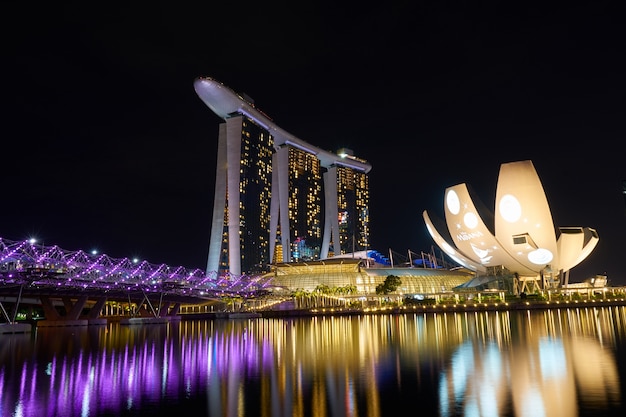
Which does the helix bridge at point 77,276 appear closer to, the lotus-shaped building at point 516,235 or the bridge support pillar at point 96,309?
the bridge support pillar at point 96,309

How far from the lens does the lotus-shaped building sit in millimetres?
50875

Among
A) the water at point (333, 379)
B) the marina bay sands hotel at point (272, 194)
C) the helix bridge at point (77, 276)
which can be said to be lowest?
the water at point (333, 379)

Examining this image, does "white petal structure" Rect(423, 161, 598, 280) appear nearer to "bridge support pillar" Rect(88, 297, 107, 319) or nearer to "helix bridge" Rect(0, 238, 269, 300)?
"helix bridge" Rect(0, 238, 269, 300)

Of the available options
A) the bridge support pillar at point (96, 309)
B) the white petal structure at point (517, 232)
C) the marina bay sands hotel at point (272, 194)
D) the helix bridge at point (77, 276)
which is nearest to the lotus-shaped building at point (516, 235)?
the white petal structure at point (517, 232)

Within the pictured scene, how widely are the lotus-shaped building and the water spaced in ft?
111

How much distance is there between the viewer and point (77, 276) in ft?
127

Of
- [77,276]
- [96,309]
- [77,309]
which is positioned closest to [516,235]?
[96,309]

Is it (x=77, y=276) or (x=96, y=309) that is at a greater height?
(x=77, y=276)

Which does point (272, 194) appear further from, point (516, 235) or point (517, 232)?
point (517, 232)

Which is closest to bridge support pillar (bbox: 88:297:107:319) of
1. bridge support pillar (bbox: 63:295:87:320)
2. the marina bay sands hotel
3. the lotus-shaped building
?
bridge support pillar (bbox: 63:295:87:320)

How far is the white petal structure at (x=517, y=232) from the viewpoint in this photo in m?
50.8

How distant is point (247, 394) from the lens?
9.92 m

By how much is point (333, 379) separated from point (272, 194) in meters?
98.1

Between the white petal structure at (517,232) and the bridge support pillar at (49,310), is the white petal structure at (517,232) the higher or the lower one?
the higher one
